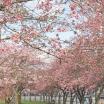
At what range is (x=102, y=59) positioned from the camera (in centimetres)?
2009

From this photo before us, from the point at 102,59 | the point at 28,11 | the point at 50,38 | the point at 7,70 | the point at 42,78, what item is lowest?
the point at 42,78

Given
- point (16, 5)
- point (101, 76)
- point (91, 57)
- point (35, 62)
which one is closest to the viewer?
point (16, 5)

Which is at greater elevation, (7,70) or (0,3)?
(0,3)

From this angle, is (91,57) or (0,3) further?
(91,57)

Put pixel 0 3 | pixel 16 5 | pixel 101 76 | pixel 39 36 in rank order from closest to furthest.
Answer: pixel 0 3
pixel 16 5
pixel 39 36
pixel 101 76

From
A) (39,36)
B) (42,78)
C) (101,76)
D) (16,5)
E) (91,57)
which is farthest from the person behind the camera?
(42,78)

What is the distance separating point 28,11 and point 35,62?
99.9 feet

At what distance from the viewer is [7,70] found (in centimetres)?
2591

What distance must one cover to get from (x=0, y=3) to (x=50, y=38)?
7.38 ft

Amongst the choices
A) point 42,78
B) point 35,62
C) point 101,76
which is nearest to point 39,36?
point 101,76

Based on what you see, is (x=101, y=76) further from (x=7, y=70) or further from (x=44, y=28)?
(x=44, y=28)

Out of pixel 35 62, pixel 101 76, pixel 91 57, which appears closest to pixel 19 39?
pixel 91 57

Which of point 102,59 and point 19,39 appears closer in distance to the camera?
point 19,39

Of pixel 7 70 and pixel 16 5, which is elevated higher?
pixel 16 5
